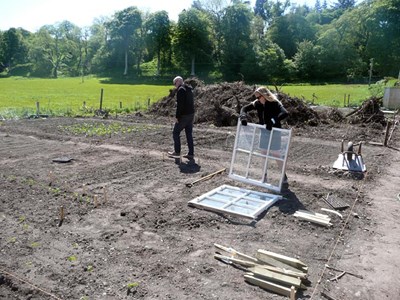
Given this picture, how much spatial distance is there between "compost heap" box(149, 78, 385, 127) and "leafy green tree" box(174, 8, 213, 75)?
48.1 m

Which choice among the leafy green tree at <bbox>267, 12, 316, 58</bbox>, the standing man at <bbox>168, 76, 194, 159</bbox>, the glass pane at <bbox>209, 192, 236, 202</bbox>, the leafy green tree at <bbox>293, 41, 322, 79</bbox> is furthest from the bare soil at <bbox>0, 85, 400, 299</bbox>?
the leafy green tree at <bbox>267, 12, 316, 58</bbox>

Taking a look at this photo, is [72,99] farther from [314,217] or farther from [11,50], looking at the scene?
[11,50]

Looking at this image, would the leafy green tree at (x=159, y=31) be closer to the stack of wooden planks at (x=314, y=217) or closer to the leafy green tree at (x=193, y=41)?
the leafy green tree at (x=193, y=41)

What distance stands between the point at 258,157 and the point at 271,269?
161 inches

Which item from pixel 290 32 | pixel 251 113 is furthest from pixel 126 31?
pixel 251 113

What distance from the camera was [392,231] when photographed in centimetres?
628

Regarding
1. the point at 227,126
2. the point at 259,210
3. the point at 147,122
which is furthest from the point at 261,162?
the point at 147,122

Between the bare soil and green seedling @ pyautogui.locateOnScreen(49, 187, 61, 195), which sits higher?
the bare soil

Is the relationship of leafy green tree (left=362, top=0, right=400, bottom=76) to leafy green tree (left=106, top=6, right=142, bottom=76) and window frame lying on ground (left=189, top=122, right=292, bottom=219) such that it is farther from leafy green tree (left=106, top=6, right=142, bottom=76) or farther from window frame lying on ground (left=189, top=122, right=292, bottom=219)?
window frame lying on ground (left=189, top=122, right=292, bottom=219)

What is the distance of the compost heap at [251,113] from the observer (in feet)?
57.7

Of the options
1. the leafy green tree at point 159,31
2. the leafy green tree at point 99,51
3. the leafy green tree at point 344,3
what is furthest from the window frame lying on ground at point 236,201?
the leafy green tree at point 344,3

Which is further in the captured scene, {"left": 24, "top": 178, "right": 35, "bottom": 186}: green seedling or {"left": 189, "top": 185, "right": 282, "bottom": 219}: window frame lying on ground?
{"left": 24, "top": 178, "right": 35, "bottom": 186}: green seedling

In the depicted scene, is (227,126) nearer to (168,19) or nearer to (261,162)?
Result: (261,162)

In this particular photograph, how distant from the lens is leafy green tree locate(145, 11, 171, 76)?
7206 cm
